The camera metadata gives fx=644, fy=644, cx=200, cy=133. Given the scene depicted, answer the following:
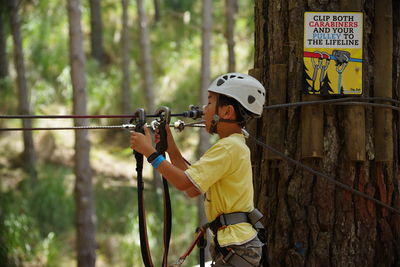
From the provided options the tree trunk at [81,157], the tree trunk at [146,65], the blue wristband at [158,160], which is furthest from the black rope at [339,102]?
the tree trunk at [146,65]

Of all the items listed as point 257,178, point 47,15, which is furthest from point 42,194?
point 257,178

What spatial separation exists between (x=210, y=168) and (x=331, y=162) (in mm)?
886

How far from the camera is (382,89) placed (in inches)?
146

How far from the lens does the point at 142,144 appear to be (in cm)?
315

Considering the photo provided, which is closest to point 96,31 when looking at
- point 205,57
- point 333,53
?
point 205,57

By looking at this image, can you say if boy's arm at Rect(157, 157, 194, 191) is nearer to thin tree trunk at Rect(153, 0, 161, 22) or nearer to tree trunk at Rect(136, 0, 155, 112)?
tree trunk at Rect(136, 0, 155, 112)

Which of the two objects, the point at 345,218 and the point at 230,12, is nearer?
the point at 345,218

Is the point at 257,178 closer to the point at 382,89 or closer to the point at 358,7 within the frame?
the point at 382,89

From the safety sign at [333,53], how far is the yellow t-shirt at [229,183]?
2.30 feet

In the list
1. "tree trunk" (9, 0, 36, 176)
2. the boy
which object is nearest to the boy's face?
the boy

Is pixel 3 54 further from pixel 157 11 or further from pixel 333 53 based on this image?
pixel 333 53

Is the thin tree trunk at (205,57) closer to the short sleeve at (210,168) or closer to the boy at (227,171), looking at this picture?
the boy at (227,171)

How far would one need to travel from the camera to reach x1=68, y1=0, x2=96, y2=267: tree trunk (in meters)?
9.65

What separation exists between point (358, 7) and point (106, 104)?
12.9 metres
